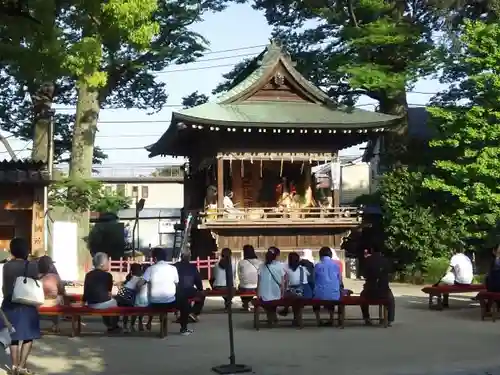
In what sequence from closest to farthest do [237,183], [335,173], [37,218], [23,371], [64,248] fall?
[23,371], [37,218], [64,248], [335,173], [237,183]

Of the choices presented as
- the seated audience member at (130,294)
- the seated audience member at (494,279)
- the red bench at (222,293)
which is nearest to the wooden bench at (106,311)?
the seated audience member at (130,294)

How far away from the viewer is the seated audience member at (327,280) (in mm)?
13539

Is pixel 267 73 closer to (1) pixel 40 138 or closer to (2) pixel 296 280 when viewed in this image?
(1) pixel 40 138

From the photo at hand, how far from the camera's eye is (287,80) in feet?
90.0

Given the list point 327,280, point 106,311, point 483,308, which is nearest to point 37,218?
point 106,311

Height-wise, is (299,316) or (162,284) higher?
(162,284)

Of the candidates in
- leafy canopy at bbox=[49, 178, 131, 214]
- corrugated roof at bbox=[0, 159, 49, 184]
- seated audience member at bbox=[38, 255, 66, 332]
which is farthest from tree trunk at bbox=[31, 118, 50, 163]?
seated audience member at bbox=[38, 255, 66, 332]

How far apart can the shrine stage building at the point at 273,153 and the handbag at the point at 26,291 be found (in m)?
16.2

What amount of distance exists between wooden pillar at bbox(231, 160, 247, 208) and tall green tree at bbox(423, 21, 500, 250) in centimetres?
670

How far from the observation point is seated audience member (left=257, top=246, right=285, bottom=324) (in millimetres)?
13539

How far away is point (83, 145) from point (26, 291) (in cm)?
2098

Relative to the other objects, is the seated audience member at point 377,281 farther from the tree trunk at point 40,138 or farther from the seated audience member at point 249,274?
the tree trunk at point 40,138

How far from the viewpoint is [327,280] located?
535 inches

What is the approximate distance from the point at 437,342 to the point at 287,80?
17.0 m
